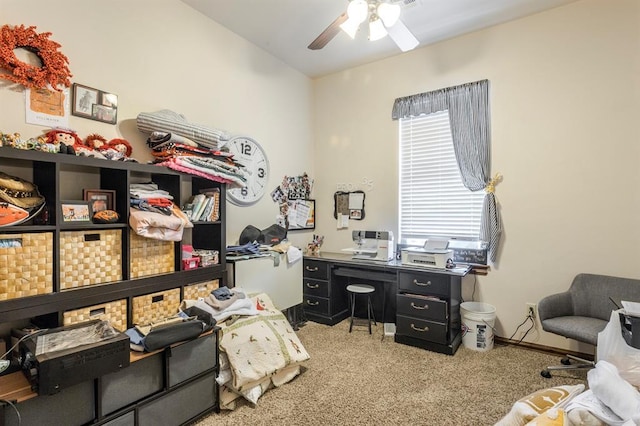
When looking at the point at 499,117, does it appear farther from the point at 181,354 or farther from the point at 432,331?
the point at 181,354

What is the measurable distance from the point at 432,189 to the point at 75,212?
3.09m

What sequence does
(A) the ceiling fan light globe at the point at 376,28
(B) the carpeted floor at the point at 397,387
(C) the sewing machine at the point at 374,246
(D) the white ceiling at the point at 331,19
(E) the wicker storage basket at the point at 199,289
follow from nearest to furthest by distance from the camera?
1. (B) the carpeted floor at the point at 397,387
2. (A) the ceiling fan light globe at the point at 376,28
3. (E) the wicker storage basket at the point at 199,289
4. (D) the white ceiling at the point at 331,19
5. (C) the sewing machine at the point at 374,246

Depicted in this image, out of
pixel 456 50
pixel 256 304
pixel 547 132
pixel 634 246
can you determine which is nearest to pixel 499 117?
pixel 547 132

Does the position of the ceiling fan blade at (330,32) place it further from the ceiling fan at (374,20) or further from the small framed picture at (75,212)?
the small framed picture at (75,212)

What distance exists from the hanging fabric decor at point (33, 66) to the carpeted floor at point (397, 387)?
219cm

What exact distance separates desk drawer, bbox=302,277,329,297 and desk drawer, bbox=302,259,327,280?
52mm

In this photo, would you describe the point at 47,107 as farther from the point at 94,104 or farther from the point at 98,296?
the point at 98,296

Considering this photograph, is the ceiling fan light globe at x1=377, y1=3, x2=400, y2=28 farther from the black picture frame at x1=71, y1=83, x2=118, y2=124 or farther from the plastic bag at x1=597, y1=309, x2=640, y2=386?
the plastic bag at x1=597, y1=309, x2=640, y2=386

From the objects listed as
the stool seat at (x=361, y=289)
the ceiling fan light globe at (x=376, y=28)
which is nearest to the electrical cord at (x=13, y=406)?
the stool seat at (x=361, y=289)

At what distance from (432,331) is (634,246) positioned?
1.70 meters

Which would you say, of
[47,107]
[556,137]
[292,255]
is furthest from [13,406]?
[556,137]

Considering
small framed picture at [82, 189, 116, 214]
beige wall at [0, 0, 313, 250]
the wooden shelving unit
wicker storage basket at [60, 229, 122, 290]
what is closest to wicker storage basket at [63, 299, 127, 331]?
the wooden shelving unit

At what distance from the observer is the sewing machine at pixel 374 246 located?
3.39 m

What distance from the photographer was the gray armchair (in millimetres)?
2395
